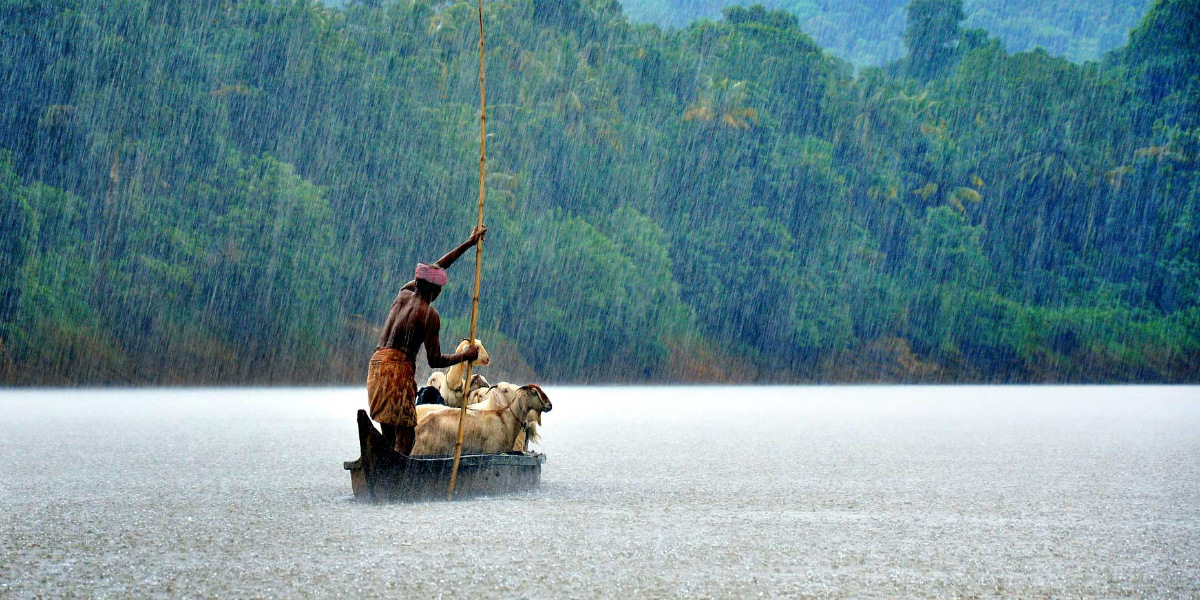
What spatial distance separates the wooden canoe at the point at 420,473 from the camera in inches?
363

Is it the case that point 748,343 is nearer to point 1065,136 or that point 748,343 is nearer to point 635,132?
point 635,132

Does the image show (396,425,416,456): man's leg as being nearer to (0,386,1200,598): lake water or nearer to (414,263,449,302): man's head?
(0,386,1200,598): lake water

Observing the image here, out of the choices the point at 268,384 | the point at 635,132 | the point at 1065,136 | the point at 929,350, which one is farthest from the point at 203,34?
the point at 1065,136

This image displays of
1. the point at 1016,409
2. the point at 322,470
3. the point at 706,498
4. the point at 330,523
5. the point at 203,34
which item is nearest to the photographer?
the point at 330,523

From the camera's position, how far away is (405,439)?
9.60 m

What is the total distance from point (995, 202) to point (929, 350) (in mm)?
9916

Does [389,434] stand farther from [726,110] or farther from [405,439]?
[726,110]

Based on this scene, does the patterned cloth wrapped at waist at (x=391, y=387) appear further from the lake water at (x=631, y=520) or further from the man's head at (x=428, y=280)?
the lake water at (x=631, y=520)

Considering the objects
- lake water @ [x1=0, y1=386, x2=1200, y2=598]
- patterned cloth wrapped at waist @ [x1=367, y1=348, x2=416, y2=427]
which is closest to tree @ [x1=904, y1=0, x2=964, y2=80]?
lake water @ [x1=0, y1=386, x2=1200, y2=598]

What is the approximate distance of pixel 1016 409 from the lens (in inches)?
1025

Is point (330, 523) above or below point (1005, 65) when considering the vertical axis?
below

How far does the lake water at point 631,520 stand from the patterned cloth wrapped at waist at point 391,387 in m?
0.64

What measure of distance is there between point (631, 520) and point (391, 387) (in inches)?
77.6

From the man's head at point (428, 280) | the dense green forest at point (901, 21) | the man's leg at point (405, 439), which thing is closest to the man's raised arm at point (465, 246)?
the man's head at point (428, 280)
